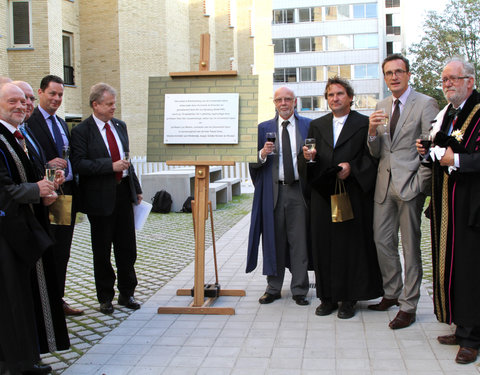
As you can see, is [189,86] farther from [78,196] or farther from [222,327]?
[222,327]

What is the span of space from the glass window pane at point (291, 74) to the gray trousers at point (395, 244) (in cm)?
Result: 5537

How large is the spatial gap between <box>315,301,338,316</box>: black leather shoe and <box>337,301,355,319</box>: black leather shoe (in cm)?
14

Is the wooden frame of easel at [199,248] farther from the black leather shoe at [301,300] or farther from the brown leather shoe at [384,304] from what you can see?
the brown leather shoe at [384,304]

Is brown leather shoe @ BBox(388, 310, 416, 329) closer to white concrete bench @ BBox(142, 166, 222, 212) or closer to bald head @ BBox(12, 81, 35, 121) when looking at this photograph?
bald head @ BBox(12, 81, 35, 121)

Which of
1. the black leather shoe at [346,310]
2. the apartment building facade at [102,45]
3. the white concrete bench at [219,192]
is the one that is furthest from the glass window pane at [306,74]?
the black leather shoe at [346,310]

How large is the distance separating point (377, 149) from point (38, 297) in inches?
131

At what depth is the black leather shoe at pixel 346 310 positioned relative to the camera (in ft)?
18.6

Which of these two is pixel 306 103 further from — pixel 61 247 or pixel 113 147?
pixel 61 247

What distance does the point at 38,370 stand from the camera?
4.32 m

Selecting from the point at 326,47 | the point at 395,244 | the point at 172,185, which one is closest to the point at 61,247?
the point at 395,244

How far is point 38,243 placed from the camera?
407 cm

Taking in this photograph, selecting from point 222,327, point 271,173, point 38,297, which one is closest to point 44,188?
point 38,297

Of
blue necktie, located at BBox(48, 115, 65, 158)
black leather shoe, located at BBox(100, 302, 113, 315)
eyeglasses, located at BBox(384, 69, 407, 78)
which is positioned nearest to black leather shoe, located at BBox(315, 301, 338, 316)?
black leather shoe, located at BBox(100, 302, 113, 315)

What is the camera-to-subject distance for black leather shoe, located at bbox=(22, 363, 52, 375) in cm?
426
